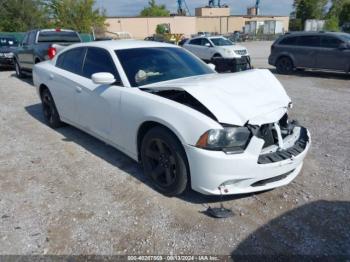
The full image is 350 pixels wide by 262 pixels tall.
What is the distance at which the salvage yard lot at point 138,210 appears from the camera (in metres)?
2.64

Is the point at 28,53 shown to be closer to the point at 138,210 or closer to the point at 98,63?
the point at 98,63

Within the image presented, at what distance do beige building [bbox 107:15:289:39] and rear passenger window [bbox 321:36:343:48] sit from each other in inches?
2004

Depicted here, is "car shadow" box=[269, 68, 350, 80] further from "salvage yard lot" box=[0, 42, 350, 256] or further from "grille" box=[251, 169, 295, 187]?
"grille" box=[251, 169, 295, 187]

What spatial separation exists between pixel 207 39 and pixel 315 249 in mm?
14532

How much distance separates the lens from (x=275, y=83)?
3.63 metres

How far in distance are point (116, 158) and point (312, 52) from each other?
32.7ft

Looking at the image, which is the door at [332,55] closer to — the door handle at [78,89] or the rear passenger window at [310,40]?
the rear passenger window at [310,40]

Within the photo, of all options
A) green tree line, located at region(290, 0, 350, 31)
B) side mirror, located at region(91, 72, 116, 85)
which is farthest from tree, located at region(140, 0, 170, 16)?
side mirror, located at region(91, 72, 116, 85)

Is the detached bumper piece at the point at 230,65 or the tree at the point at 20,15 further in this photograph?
the tree at the point at 20,15

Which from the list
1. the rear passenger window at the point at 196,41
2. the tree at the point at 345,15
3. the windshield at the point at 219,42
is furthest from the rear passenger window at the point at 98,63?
the tree at the point at 345,15

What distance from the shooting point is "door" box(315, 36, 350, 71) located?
1078 centimetres

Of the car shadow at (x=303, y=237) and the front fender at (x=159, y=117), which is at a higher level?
the front fender at (x=159, y=117)

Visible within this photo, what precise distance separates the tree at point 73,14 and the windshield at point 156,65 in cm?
3322

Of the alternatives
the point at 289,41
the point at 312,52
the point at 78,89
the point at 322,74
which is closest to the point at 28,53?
the point at 78,89
